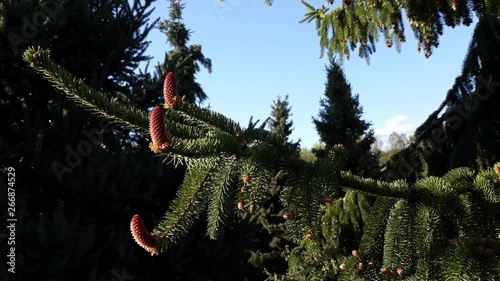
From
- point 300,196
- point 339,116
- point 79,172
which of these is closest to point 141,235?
point 300,196

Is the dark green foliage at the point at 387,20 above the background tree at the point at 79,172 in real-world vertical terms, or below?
above

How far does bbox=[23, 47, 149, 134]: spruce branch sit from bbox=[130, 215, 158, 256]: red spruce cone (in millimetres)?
261

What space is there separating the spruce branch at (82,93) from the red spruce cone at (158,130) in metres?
0.17

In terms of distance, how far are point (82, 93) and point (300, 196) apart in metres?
0.67

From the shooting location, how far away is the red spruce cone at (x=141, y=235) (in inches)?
38.9

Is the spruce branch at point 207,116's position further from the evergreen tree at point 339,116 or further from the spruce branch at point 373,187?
the evergreen tree at point 339,116

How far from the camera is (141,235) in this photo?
1.01 metres

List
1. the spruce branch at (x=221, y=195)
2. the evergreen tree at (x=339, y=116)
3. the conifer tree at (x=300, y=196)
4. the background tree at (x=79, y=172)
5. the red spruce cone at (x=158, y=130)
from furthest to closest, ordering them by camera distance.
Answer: the evergreen tree at (x=339, y=116) → the background tree at (x=79, y=172) → the spruce branch at (x=221, y=195) → the conifer tree at (x=300, y=196) → the red spruce cone at (x=158, y=130)

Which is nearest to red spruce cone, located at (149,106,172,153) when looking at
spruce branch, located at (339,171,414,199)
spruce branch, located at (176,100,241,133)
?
spruce branch, located at (176,100,241,133)

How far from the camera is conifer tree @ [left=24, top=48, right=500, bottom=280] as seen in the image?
1098mm

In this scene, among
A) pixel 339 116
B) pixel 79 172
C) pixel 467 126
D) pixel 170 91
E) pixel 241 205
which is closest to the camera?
pixel 170 91

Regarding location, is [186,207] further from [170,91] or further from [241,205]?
[170,91]

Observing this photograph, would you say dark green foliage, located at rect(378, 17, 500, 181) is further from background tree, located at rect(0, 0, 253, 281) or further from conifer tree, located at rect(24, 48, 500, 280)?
conifer tree, located at rect(24, 48, 500, 280)

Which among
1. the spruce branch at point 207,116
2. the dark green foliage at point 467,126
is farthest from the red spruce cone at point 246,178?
the dark green foliage at point 467,126
